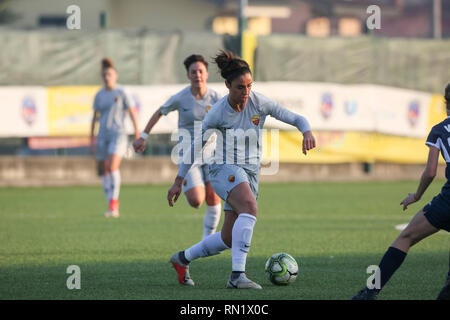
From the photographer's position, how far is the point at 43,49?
65.1ft

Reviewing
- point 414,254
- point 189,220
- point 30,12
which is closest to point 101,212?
point 189,220

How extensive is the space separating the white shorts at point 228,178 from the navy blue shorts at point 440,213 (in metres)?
1.80

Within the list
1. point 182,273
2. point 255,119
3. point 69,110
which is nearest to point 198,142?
point 255,119

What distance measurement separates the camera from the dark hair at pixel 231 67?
7.94 metres

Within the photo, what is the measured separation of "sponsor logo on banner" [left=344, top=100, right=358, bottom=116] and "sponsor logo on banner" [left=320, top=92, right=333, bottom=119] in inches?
14.2

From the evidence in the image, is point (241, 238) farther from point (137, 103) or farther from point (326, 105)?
point (326, 105)

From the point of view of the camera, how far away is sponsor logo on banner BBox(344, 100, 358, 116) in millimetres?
21234

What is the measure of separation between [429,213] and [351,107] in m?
14.6

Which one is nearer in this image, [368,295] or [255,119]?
[368,295]

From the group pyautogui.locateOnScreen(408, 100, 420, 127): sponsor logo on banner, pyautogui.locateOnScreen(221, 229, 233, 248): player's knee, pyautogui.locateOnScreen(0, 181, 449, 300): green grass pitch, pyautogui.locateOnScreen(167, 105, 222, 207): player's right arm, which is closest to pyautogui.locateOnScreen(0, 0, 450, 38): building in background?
pyautogui.locateOnScreen(408, 100, 420, 127): sponsor logo on banner

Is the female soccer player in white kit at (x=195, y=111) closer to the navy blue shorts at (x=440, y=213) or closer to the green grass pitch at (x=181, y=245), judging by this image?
the green grass pitch at (x=181, y=245)

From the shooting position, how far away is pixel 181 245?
11164mm

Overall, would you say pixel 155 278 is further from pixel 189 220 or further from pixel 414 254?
pixel 189 220

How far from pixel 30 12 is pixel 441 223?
94.2 ft
